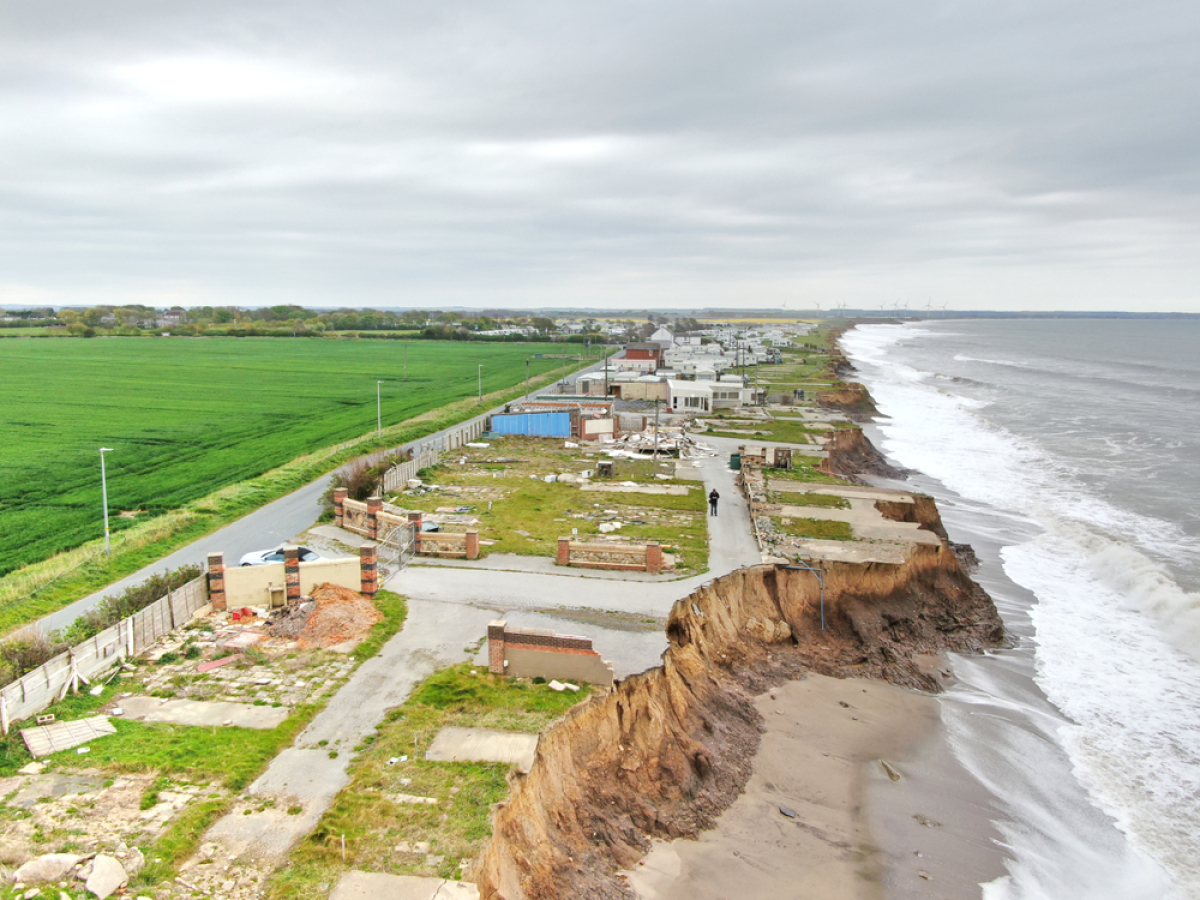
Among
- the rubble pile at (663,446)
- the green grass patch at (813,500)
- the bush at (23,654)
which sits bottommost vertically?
the bush at (23,654)

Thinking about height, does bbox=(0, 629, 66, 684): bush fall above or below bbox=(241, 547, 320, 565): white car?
below

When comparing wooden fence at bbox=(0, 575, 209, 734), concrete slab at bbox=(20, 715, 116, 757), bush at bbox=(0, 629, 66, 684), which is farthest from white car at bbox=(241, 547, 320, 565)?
concrete slab at bbox=(20, 715, 116, 757)

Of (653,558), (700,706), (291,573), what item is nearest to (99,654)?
(291,573)

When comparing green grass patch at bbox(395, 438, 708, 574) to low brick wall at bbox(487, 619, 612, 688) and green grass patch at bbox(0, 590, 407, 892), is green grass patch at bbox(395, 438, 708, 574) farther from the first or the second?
green grass patch at bbox(0, 590, 407, 892)

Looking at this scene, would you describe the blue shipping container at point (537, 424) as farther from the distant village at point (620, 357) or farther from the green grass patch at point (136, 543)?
the green grass patch at point (136, 543)

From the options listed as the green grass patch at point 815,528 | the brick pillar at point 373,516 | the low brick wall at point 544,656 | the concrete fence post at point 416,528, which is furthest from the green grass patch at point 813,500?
the low brick wall at point 544,656
